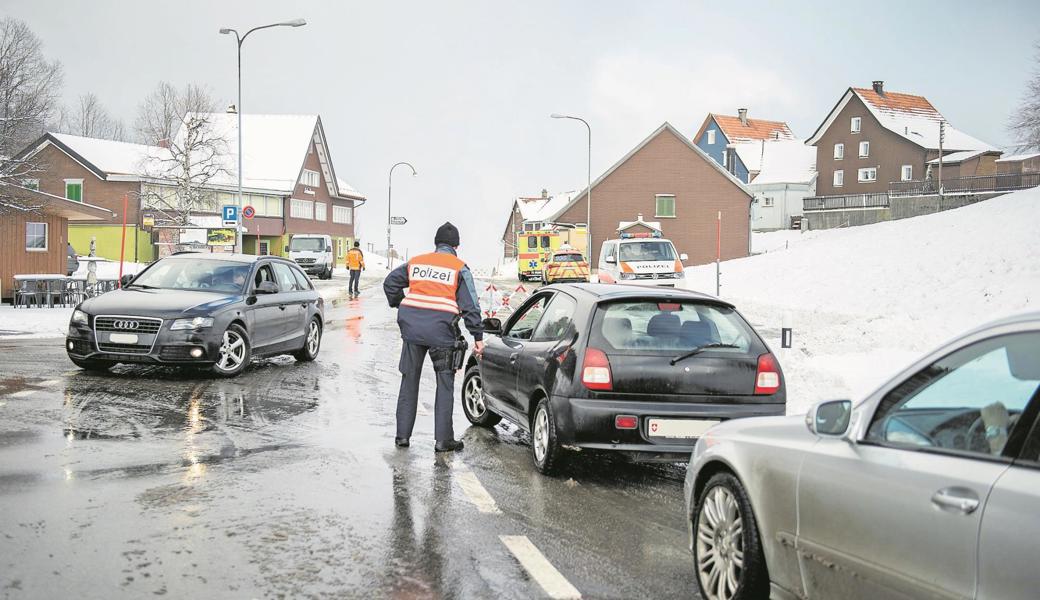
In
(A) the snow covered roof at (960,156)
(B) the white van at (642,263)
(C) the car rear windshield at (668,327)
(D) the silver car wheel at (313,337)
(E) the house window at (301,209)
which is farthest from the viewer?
(A) the snow covered roof at (960,156)

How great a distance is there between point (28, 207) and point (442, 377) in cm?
2246

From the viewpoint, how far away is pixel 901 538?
313 cm

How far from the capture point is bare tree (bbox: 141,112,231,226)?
56000mm

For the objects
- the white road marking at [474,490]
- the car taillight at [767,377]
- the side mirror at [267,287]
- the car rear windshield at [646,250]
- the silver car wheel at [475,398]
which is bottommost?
the white road marking at [474,490]

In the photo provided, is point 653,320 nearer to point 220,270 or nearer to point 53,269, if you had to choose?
point 220,270

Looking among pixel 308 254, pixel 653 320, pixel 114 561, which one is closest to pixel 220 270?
pixel 653 320

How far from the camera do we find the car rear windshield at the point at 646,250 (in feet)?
90.4

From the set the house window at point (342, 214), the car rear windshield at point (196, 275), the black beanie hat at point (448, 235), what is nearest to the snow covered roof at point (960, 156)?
the house window at point (342, 214)

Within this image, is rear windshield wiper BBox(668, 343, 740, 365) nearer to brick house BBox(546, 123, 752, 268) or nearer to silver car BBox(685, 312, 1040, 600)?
silver car BBox(685, 312, 1040, 600)

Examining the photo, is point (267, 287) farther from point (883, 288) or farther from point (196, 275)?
point (883, 288)

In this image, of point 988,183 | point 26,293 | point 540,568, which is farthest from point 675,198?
point 540,568

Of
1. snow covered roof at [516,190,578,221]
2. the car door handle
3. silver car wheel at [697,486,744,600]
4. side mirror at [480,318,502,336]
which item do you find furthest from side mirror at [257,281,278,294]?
snow covered roof at [516,190,578,221]

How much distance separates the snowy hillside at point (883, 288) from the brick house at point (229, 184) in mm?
27876

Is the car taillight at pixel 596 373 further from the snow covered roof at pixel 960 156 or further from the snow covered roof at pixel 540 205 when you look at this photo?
the snow covered roof at pixel 540 205
